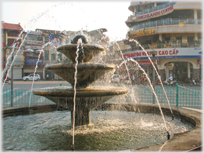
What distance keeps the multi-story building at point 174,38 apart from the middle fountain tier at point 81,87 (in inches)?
896

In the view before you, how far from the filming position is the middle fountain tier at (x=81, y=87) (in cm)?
464

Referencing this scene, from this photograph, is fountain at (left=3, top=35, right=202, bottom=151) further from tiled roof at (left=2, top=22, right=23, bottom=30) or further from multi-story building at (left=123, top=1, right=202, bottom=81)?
tiled roof at (left=2, top=22, right=23, bottom=30)

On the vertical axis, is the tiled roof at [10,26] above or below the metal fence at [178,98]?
above

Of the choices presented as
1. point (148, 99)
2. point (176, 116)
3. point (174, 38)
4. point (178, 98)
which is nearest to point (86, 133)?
point (176, 116)

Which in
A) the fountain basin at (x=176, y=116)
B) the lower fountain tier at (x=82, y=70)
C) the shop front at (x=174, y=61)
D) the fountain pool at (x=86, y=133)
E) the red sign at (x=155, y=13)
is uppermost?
the red sign at (x=155, y=13)

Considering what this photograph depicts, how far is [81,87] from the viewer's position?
5723 millimetres

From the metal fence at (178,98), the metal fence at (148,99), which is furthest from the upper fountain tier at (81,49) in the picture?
the metal fence at (178,98)

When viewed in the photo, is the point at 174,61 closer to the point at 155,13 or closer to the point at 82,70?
the point at 155,13

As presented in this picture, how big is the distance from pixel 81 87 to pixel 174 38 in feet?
93.0

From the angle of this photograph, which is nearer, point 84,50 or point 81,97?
point 81,97

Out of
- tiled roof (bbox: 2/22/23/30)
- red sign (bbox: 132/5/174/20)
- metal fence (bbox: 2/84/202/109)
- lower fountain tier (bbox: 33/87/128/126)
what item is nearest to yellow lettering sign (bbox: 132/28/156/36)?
red sign (bbox: 132/5/174/20)

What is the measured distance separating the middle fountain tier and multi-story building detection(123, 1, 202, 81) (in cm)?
2276

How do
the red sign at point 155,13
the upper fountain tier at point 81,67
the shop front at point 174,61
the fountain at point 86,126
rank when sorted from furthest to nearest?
the red sign at point 155,13 → the shop front at point 174,61 → the upper fountain tier at point 81,67 → the fountain at point 86,126

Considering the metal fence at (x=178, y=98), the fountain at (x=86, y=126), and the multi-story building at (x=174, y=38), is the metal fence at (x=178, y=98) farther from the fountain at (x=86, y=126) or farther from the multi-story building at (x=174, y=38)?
the multi-story building at (x=174, y=38)
